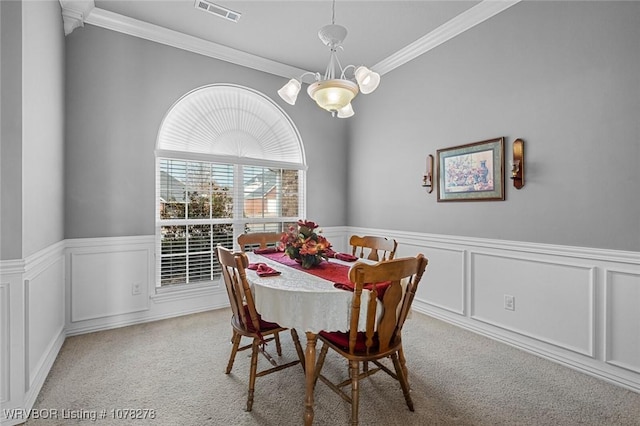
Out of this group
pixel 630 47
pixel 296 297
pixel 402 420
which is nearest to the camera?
pixel 296 297

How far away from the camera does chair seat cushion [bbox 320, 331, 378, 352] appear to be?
1689 millimetres

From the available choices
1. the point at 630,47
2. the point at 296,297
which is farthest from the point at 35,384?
the point at 630,47

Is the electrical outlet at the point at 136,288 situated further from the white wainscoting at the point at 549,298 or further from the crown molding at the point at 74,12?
the white wainscoting at the point at 549,298

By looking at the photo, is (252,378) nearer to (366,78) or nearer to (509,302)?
(366,78)

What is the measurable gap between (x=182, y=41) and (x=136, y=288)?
270 cm

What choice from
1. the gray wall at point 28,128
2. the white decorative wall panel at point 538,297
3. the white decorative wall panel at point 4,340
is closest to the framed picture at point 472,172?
the white decorative wall panel at point 538,297

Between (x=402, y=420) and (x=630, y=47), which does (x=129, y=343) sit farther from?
(x=630, y=47)

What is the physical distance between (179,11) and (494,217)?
359 centimetres

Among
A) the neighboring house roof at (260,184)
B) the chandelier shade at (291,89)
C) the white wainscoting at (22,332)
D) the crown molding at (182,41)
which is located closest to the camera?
the white wainscoting at (22,332)

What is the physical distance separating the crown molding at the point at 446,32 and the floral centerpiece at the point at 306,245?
261 centimetres

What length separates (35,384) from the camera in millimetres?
1984

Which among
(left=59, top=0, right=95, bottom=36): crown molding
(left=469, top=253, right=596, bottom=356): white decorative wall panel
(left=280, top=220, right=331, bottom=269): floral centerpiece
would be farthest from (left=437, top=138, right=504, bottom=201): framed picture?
(left=59, top=0, right=95, bottom=36): crown molding

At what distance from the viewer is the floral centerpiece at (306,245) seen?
213 cm

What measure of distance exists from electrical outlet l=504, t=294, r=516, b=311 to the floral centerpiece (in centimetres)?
180
